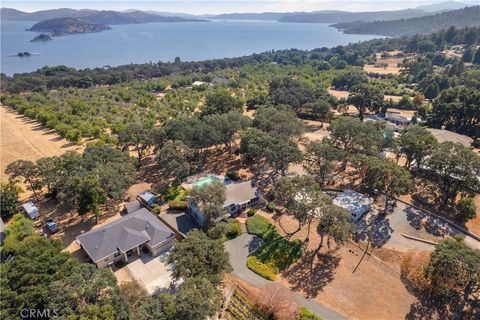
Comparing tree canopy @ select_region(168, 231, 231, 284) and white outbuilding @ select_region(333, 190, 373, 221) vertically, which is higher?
tree canopy @ select_region(168, 231, 231, 284)

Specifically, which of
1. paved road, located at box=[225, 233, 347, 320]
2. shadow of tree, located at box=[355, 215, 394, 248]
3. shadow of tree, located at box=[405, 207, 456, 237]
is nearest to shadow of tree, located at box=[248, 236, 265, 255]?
paved road, located at box=[225, 233, 347, 320]

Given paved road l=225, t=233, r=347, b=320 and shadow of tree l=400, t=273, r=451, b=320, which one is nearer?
shadow of tree l=400, t=273, r=451, b=320

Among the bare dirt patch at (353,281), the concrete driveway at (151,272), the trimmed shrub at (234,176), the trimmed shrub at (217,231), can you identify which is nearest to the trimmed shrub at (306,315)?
the bare dirt patch at (353,281)

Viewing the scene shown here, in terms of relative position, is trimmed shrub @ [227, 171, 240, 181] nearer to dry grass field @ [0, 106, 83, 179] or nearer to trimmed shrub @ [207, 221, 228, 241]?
trimmed shrub @ [207, 221, 228, 241]

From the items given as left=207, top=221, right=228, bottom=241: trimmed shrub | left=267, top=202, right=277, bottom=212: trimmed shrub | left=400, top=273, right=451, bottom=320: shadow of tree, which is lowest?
left=400, top=273, right=451, bottom=320: shadow of tree

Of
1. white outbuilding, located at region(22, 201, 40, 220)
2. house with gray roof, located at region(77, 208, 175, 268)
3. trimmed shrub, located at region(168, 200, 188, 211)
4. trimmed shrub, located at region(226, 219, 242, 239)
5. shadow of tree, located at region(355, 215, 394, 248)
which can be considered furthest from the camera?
trimmed shrub, located at region(168, 200, 188, 211)

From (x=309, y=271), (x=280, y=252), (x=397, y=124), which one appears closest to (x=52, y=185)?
(x=280, y=252)

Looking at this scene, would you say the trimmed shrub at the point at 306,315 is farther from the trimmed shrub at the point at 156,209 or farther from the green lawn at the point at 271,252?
the trimmed shrub at the point at 156,209
